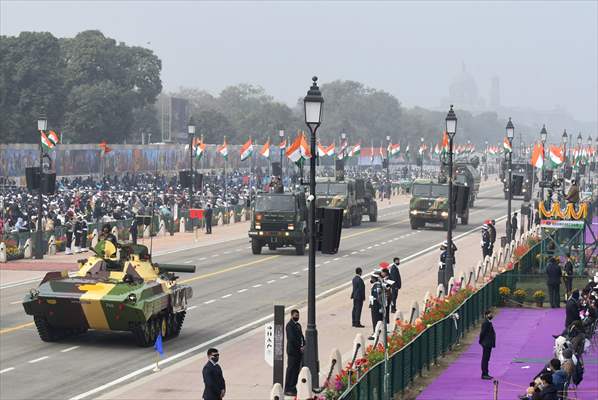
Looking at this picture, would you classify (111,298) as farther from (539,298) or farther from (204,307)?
(539,298)

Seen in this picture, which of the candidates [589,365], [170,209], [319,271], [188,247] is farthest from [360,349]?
[170,209]

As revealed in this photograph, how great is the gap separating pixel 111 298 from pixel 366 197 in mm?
48871

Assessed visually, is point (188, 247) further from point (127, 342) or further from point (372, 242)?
point (127, 342)

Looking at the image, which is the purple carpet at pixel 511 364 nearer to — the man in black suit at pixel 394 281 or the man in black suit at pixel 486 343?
the man in black suit at pixel 486 343

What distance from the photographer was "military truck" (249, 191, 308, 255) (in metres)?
52.1

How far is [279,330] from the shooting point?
20719mm

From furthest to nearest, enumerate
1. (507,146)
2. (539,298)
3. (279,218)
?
1. (507,146)
2. (279,218)
3. (539,298)

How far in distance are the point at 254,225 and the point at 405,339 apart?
2730cm

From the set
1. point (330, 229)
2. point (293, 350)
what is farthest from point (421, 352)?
point (330, 229)

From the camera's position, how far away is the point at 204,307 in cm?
3716

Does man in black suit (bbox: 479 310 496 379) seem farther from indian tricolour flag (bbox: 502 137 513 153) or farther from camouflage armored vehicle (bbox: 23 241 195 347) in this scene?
indian tricolour flag (bbox: 502 137 513 153)

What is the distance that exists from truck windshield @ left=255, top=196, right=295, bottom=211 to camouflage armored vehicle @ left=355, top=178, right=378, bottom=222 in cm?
1809

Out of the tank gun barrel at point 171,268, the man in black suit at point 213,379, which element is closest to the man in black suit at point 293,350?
the man in black suit at point 213,379

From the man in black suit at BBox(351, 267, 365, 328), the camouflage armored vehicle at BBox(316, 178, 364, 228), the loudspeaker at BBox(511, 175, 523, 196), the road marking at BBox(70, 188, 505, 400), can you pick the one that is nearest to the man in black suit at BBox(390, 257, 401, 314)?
the man in black suit at BBox(351, 267, 365, 328)
